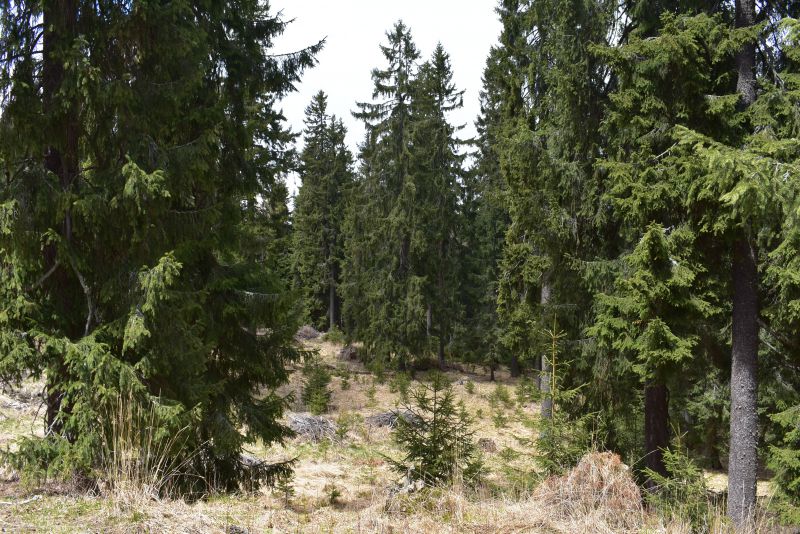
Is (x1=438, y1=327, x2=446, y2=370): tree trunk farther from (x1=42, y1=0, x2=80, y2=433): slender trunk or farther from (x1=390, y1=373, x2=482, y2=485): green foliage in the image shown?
(x1=42, y1=0, x2=80, y2=433): slender trunk

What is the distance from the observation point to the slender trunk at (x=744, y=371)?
7.96 metres

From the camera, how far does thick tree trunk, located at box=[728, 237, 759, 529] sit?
26.1 ft

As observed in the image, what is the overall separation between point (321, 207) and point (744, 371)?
99.5 ft

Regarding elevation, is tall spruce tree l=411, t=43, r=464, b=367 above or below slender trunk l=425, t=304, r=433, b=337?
above

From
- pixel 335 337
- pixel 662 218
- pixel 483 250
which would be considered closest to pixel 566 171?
pixel 662 218

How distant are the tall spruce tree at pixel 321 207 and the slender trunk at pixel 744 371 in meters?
28.4

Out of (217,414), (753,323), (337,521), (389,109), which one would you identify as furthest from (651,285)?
(389,109)

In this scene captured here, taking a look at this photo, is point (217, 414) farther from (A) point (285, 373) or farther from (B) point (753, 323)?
(B) point (753, 323)

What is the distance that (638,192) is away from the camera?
26.6 feet

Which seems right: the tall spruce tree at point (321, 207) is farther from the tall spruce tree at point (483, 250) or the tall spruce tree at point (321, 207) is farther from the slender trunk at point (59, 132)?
the slender trunk at point (59, 132)

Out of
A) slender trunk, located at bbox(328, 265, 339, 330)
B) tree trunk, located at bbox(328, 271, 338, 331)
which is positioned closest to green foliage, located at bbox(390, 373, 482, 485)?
slender trunk, located at bbox(328, 265, 339, 330)

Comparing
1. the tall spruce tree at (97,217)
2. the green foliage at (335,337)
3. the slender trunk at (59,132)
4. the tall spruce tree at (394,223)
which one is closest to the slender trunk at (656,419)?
the tall spruce tree at (97,217)

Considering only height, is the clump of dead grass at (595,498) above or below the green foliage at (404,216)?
below

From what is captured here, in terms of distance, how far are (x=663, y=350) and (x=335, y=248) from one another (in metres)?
29.2
